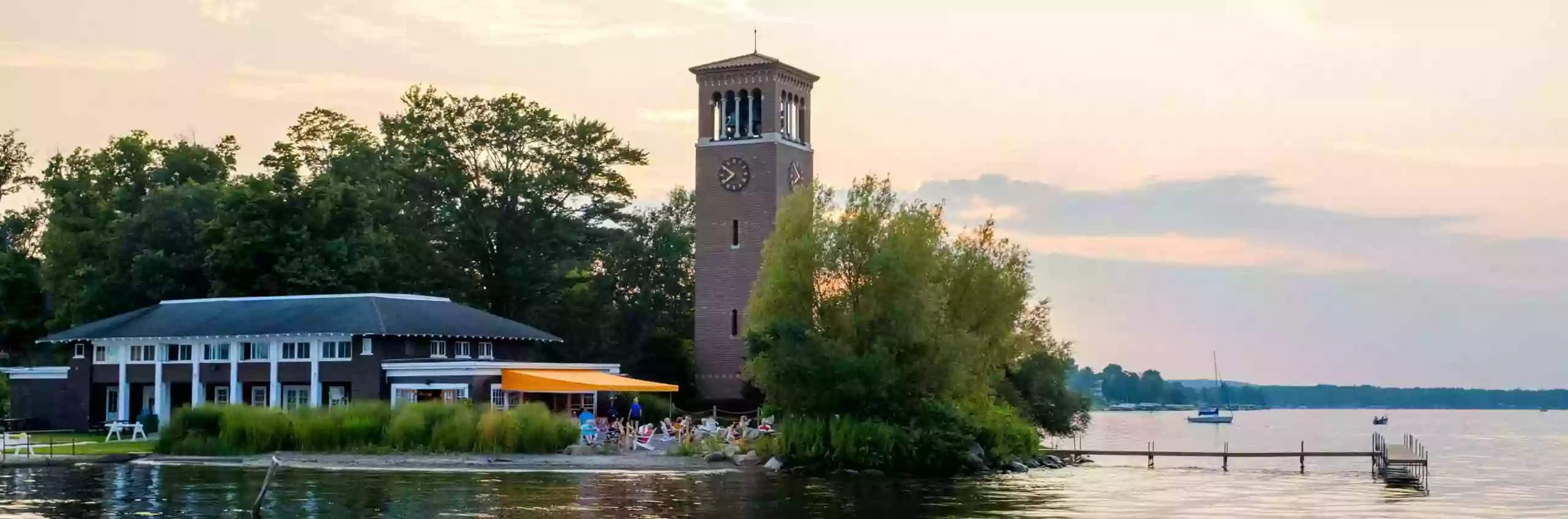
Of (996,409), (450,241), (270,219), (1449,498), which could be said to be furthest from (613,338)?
(1449,498)

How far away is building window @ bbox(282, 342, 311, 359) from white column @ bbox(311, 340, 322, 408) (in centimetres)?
28

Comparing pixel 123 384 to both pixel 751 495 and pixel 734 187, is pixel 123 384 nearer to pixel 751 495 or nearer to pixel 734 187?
pixel 734 187

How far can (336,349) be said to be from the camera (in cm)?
6462

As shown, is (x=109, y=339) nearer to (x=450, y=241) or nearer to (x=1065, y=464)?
(x=450, y=241)

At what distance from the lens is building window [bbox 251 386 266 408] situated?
2645 inches

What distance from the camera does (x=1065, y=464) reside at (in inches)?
2512

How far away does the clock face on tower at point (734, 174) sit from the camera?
81.3m

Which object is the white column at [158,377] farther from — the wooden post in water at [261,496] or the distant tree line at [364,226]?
the wooden post in water at [261,496]

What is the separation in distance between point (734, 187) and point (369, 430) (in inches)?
1155

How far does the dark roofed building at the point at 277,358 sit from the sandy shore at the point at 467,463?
282 inches

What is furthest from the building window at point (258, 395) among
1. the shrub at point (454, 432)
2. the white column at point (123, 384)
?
the shrub at point (454, 432)

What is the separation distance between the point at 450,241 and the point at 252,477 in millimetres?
39108

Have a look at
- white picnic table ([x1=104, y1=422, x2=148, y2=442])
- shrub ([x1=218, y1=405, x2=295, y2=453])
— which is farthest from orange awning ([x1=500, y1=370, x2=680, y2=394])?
white picnic table ([x1=104, y1=422, x2=148, y2=442])

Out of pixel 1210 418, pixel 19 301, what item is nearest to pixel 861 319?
pixel 19 301
